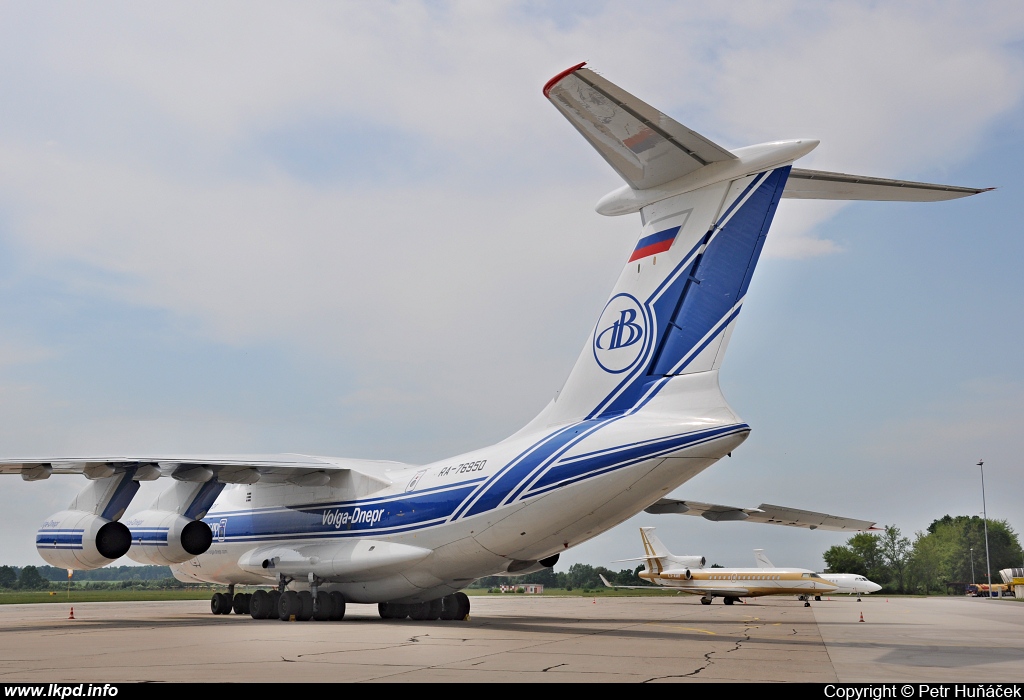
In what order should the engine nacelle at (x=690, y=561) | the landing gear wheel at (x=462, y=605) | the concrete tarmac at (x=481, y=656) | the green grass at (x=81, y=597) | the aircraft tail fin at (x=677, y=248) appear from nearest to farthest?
the concrete tarmac at (x=481, y=656), the aircraft tail fin at (x=677, y=248), the landing gear wheel at (x=462, y=605), the green grass at (x=81, y=597), the engine nacelle at (x=690, y=561)

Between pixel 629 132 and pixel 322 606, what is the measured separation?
8.52 metres

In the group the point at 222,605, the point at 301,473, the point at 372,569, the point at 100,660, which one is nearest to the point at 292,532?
the point at 301,473

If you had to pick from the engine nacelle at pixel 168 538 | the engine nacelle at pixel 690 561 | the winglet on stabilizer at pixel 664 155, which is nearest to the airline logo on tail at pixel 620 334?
the winglet on stabilizer at pixel 664 155

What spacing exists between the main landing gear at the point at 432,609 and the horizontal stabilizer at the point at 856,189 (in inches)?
315

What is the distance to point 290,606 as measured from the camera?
13727 millimetres

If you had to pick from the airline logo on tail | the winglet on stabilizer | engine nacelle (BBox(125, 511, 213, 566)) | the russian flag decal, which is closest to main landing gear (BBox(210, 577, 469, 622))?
engine nacelle (BBox(125, 511, 213, 566))

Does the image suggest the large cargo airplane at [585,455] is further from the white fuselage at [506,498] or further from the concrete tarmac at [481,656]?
the concrete tarmac at [481,656]

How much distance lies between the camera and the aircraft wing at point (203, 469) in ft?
43.9

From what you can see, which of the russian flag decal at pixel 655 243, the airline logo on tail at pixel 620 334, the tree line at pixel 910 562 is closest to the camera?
the russian flag decal at pixel 655 243

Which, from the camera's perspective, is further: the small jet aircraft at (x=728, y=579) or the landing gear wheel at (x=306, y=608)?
the small jet aircraft at (x=728, y=579)

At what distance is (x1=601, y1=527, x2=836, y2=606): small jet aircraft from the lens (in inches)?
1275

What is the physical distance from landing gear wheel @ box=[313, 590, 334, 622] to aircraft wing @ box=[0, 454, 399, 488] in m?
1.78

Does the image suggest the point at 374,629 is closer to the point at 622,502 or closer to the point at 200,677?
the point at 622,502

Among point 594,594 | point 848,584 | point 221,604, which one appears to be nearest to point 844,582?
point 848,584
